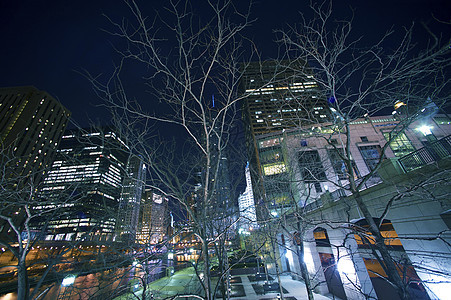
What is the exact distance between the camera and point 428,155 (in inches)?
392

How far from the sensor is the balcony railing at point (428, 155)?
30.7 feet

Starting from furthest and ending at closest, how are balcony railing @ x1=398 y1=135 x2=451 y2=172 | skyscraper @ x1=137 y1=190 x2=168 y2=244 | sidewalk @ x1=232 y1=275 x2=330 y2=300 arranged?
1. sidewalk @ x1=232 y1=275 x2=330 y2=300
2. balcony railing @ x1=398 y1=135 x2=451 y2=172
3. skyscraper @ x1=137 y1=190 x2=168 y2=244

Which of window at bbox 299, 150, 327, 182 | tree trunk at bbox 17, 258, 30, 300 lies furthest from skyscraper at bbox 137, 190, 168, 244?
window at bbox 299, 150, 327, 182

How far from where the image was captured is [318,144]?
114ft

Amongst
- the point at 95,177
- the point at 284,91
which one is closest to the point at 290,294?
the point at 284,91

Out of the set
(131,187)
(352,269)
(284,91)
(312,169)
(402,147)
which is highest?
(402,147)

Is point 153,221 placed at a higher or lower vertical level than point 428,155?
lower

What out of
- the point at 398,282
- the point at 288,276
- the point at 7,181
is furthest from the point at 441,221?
the point at 288,276

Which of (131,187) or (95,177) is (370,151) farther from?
(95,177)

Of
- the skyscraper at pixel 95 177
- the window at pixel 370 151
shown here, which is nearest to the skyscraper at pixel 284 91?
the skyscraper at pixel 95 177

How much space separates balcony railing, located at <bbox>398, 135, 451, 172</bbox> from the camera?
9.34m

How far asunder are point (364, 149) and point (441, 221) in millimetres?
31146

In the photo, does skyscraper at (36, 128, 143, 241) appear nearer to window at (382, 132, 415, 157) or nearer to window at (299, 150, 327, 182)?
window at (299, 150, 327, 182)

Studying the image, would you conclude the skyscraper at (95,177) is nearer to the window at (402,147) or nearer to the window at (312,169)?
the window at (312,169)
